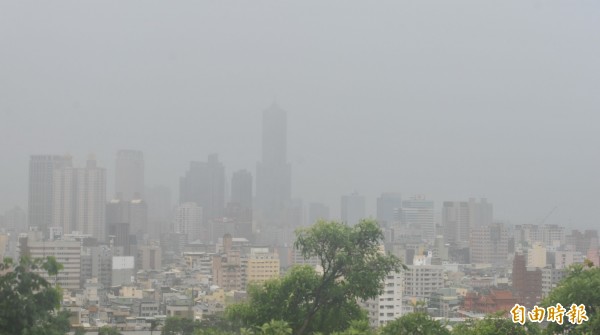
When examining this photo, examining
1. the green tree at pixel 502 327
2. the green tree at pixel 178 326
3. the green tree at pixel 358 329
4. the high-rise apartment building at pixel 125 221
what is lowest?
the green tree at pixel 178 326

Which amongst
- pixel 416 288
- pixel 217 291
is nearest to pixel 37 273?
pixel 217 291

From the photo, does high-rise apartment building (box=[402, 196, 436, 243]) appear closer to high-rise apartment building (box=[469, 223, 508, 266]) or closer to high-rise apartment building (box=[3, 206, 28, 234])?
high-rise apartment building (box=[469, 223, 508, 266])

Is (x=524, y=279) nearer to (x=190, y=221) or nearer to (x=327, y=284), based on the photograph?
(x=190, y=221)

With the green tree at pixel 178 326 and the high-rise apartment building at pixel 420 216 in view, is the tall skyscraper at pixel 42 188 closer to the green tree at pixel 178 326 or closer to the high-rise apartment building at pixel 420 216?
the green tree at pixel 178 326

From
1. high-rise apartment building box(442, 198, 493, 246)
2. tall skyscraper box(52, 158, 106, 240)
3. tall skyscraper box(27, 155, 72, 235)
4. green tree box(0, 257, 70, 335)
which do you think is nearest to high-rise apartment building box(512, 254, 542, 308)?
high-rise apartment building box(442, 198, 493, 246)

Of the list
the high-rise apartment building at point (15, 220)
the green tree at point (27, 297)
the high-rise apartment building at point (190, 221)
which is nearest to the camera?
the green tree at point (27, 297)

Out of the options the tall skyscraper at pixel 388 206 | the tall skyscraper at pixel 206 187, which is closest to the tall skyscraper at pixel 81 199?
the tall skyscraper at pixel 206 187
